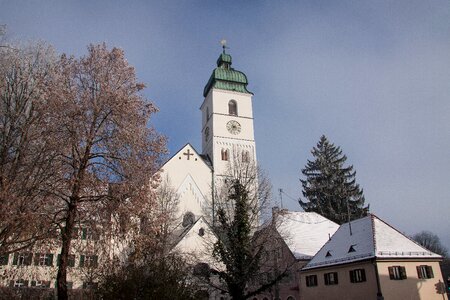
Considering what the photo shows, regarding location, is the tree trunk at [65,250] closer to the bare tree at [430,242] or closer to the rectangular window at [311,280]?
the rectangular window at [311,280]

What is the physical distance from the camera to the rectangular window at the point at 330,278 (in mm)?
28163

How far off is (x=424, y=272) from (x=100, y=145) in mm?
23053

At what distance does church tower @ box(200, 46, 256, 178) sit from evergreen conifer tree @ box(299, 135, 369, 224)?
51.3 ft

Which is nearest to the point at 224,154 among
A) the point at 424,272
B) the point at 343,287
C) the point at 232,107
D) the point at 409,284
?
the point at 232,107

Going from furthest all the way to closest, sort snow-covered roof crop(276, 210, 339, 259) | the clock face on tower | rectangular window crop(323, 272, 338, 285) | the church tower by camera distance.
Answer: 1. the clock face on tower
2. the church tower
3. snow-covered roof crop(276, 210, 339, 259)
4. rectangular window crop(323, 272, 338, 285)

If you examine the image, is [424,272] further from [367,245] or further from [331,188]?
[331,188]

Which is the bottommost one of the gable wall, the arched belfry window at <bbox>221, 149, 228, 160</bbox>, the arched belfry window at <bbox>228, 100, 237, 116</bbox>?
the gable wall

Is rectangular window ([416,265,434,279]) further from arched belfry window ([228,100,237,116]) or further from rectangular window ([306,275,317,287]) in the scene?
arched belfry window ([228,100,237,116])

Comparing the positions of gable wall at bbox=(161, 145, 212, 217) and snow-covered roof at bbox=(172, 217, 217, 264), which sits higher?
gable wall at bbox=(161, 145, 212, 217)

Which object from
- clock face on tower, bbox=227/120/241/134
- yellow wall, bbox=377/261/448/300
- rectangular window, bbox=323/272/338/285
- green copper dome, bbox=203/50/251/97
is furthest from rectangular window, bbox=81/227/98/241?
green copper dome, bbox=203/50/251/97

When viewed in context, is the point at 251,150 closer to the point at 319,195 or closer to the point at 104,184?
the point at 319,195

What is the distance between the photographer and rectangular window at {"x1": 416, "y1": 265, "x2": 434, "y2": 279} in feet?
85.3

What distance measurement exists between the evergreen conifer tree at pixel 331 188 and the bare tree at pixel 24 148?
4695 centimetres

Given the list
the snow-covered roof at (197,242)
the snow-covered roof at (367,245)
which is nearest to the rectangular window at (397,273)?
the snow-covered roof at (367,245)
